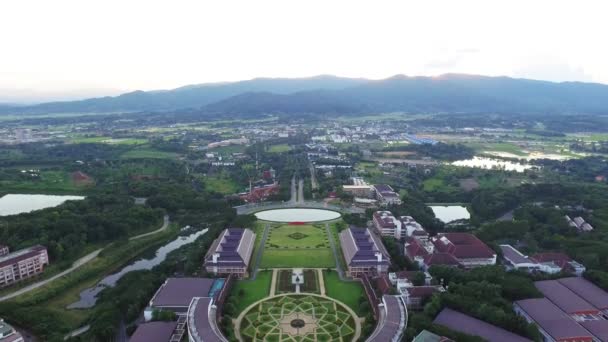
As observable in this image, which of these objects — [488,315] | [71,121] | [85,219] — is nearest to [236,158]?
[85,219]

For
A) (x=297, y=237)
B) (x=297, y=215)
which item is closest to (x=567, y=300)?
(x=297, y=237)

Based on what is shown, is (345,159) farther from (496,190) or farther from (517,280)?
(517,280)

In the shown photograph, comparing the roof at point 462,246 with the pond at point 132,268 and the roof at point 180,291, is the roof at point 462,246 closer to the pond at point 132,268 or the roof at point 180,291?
the roof at point 180,291

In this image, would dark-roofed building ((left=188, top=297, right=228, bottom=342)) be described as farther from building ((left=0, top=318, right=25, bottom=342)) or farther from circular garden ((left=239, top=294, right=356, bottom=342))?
building ((left=0, top=318, right=25, bottom=342))

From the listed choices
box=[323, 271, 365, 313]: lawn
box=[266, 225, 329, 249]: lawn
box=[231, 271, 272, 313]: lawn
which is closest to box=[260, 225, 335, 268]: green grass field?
box=[266, 225, 329, 249]: lawn

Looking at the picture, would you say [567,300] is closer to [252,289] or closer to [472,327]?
[472,327]

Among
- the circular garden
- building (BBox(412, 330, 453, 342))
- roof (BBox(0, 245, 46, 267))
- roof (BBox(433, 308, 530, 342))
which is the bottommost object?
the circular garden
